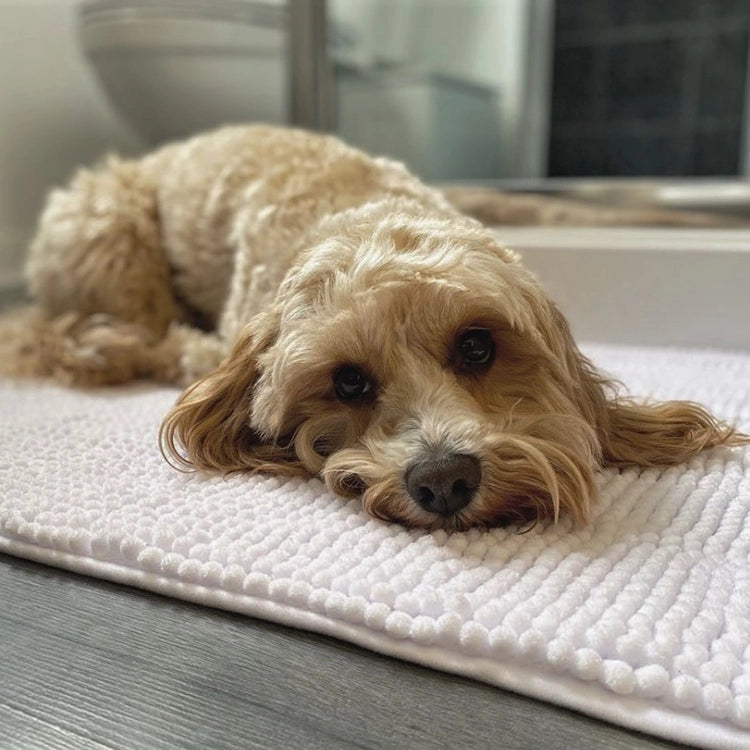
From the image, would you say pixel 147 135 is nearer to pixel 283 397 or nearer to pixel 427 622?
pixel 283 397

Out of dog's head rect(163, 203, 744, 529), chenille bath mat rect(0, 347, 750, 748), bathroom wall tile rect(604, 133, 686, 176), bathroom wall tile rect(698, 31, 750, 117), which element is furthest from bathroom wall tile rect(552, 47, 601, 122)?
chenille bath mat rect(0, 347, 750, 748)

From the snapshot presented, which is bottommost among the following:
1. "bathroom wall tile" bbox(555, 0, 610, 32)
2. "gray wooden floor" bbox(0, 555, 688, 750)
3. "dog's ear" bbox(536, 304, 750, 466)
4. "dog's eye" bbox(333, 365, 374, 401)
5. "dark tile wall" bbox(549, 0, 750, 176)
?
"gray wooden floor" bbox(0, 555, 688, 750)

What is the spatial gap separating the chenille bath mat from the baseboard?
1048mm

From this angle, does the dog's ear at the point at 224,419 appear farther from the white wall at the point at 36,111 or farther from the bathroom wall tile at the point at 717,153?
the bathroom wall tile at the point at 717,153

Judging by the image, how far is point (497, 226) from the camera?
3092 millimetres

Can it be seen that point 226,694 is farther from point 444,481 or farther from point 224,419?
point 224,419

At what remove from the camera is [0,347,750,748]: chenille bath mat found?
91cm

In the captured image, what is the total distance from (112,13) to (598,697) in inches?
136

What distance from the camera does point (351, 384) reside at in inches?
56.6

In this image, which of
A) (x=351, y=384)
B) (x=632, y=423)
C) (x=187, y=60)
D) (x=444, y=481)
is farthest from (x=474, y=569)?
(x=187, y=60)

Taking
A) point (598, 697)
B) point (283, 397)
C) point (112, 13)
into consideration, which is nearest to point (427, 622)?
point (598, 697)

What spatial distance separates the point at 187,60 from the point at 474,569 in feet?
10.2

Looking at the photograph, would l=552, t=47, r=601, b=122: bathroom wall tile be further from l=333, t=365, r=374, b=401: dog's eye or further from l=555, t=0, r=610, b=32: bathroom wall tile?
l=333, t=365, r=374, b=401: dog's eye

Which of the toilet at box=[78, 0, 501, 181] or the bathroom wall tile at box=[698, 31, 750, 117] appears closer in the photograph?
the toilet at box=[78, 0, 501, 181]
